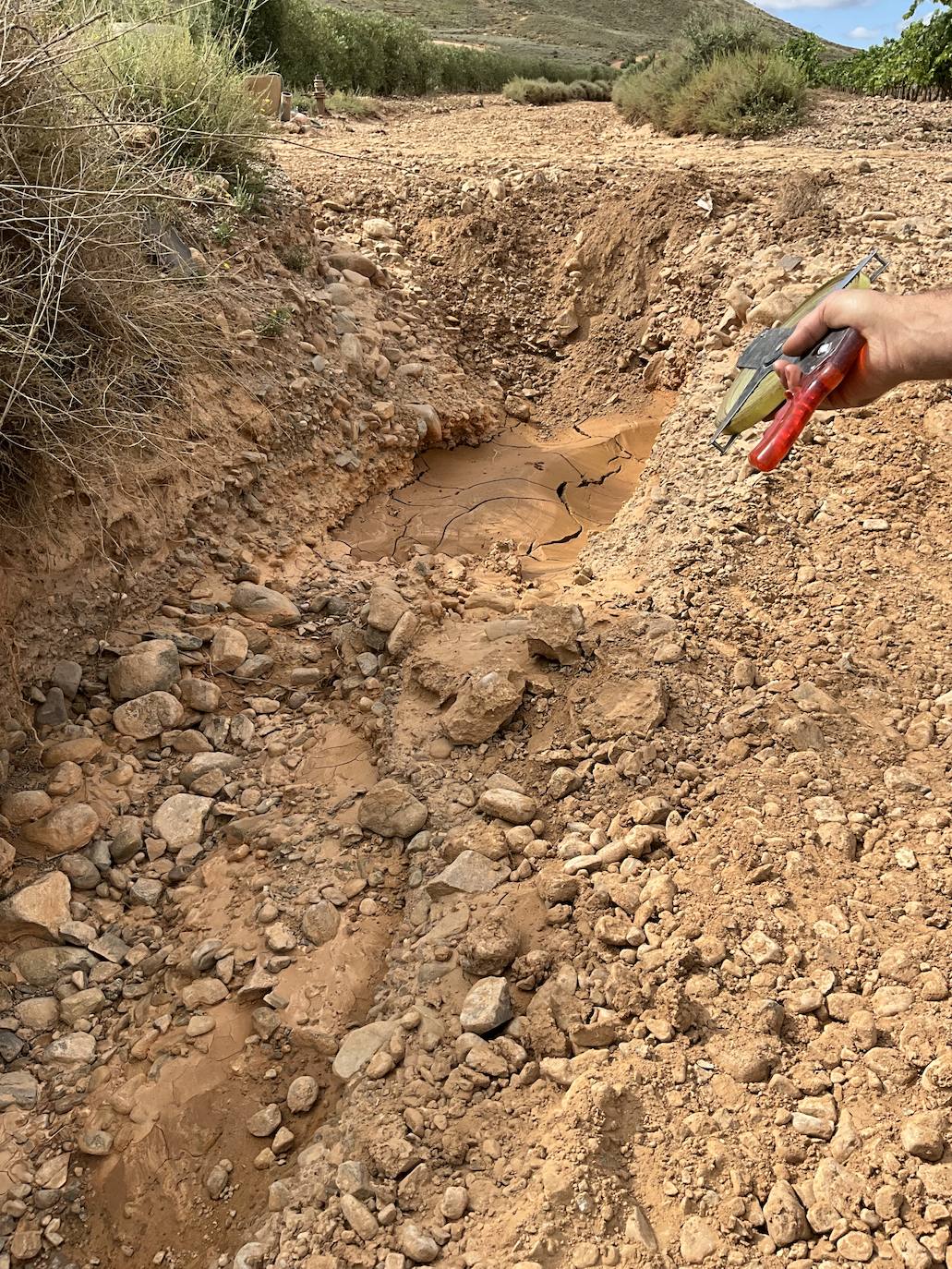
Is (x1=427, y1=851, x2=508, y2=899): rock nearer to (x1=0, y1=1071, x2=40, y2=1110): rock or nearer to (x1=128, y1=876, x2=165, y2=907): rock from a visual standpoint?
(x1=128, y1=876, x2=165, y2=907): rock

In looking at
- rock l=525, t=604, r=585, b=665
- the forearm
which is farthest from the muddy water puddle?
the forearm

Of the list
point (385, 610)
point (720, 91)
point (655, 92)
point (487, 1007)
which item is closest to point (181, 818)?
point (385, 610)

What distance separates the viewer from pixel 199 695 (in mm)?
2627

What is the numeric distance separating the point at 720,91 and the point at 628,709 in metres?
7.86

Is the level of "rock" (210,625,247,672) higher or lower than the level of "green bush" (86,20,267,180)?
lower

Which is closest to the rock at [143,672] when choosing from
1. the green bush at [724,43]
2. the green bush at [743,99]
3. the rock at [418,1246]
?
the rock at [418,1246]

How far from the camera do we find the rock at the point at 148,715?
2.50 metres

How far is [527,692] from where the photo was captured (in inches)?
98.3


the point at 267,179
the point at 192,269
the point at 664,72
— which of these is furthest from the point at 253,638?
the point at 664,72

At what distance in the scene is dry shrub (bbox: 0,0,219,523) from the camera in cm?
224

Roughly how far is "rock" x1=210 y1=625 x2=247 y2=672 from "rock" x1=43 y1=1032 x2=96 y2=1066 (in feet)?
3.85

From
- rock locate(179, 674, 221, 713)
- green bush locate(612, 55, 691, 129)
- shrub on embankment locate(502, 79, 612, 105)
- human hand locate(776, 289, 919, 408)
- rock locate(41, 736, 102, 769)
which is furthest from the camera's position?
shrub on embankment locate(502, 79, 612, 105)

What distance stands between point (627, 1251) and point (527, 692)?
1434mm

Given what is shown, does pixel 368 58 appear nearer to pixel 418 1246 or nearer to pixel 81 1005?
pixel 81 1005
